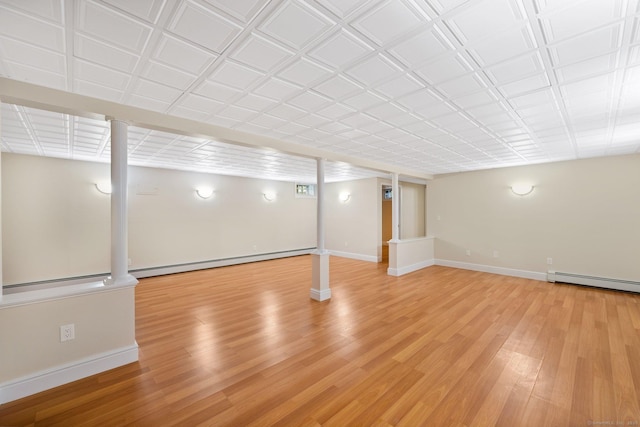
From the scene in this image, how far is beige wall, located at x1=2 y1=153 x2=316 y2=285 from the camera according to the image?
4594 millimetres

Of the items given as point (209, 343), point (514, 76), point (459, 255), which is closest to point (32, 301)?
point (209, 343)

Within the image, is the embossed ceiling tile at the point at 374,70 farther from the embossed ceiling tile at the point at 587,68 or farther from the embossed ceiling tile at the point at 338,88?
the embossed ceiling tile at the point at 587,68

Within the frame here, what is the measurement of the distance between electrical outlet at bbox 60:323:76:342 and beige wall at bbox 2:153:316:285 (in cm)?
384

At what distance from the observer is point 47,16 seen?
1.39 metres

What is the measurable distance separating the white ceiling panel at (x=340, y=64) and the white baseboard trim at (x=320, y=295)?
8.33 ft

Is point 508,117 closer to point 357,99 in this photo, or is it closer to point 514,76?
point 514,76

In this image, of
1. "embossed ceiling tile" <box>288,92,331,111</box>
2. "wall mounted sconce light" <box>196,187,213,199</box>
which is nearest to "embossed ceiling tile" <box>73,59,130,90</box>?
"embossed ceiling tile" <box>288,92,331,111</box>

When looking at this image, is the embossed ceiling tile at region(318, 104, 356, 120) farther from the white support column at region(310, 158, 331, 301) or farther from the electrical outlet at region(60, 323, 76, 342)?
the electrical outlet at region(60, 323, 76, 342)

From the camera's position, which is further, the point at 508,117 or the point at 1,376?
the point at 508,117

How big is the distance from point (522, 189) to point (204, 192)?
25.5ft

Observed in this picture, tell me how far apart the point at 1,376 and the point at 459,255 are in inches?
311

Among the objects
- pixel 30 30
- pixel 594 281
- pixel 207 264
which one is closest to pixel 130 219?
pixel 207 264

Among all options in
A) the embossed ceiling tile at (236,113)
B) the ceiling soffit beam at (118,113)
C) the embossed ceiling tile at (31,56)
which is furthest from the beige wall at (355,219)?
the embossed ceiling tile at (31,56)

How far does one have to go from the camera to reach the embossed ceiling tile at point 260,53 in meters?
1.63
